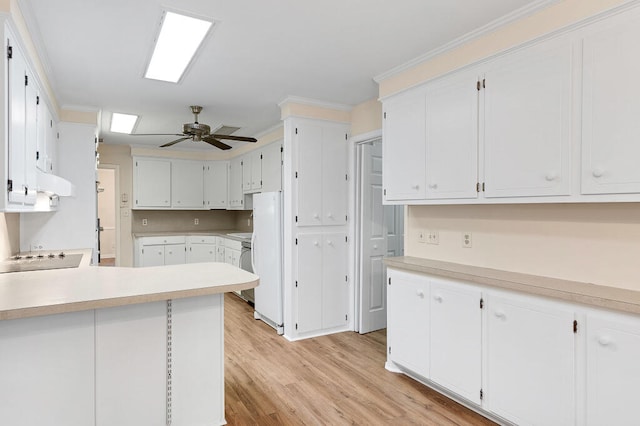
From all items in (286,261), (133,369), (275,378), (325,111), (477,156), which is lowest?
(275,378)

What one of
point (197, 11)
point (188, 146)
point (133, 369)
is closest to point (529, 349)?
point (133, 369)

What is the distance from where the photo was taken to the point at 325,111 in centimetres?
398

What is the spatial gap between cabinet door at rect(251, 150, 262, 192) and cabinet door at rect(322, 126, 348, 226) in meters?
1.89

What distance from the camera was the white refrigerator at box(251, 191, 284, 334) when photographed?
409 cm

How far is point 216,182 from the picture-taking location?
6.89 m

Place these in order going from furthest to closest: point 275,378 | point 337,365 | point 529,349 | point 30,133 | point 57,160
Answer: point 57,160
point 337,365
point 275,378
point 30,133
point 529,349

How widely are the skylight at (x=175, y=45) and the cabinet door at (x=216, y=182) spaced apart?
12.0 feet

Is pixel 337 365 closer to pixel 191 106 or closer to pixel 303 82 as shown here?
pixel 303 82

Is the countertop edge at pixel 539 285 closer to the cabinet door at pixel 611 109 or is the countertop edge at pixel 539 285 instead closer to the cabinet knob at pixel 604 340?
the cabinet knob at pixel 604 340

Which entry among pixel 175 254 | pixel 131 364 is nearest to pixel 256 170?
pixel 175 254

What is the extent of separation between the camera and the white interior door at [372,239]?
4059 mm

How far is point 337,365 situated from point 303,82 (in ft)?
8.21

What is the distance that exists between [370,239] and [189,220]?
171 inches

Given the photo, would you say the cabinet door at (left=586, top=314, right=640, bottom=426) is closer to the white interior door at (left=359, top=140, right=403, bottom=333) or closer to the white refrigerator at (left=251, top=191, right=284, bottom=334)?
the white interior door at (left=359, top=140, right=403, bottom=333)
